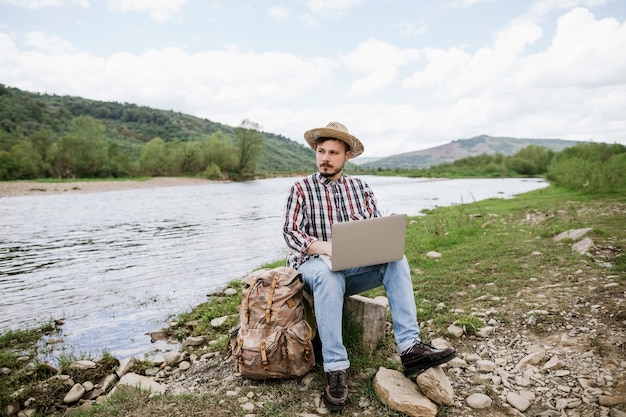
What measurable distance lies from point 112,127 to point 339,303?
147m

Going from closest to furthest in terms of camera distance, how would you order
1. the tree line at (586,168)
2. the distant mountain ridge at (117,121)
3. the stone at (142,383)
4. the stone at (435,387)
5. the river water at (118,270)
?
the stone at (435,387), the stone at (142,383), the river water at (118,270), the tree line at (586,168), the distant mountain ridge at (117,121)

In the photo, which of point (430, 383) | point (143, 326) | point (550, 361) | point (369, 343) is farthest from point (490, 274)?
point (143, 326)

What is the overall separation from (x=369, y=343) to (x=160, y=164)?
249 feet

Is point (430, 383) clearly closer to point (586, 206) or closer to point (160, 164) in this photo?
point (586, 206)

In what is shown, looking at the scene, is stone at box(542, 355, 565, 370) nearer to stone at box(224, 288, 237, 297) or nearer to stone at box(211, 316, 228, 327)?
stone at box(211, 316, 228, 327)

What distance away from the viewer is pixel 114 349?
559cm

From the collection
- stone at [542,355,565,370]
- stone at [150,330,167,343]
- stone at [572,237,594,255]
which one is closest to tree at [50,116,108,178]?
stone at [150,330,167,343]

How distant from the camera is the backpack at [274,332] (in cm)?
350

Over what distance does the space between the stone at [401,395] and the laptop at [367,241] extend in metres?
1.10

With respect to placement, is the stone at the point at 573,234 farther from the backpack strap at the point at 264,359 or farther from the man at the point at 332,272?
the backpack strap at the point at 264,359

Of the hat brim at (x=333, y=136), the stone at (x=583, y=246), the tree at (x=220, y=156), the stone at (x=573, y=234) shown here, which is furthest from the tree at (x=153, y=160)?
the hat brim at (x=333, y=136)

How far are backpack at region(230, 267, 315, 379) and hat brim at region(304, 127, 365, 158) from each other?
5.35 ft

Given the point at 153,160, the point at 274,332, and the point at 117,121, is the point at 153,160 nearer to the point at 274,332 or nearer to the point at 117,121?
the point at 274,332

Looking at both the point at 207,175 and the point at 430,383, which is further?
the point at 207,175
